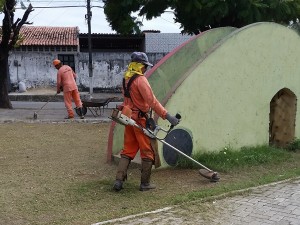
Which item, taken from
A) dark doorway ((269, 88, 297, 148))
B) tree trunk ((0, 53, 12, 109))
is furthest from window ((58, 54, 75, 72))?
dark doorway ((269, 88, 297, 148))

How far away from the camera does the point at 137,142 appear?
5668 millimetres

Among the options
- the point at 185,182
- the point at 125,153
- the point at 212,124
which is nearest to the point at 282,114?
the point at 212,124

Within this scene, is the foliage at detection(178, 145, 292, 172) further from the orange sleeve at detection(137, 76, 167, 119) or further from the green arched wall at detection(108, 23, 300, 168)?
the orange sleeve at detection(137, 76, 167, 119)

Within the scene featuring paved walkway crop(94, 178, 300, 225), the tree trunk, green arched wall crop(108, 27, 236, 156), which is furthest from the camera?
the tree trunk

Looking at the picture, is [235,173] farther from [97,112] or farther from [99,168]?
[97,112]

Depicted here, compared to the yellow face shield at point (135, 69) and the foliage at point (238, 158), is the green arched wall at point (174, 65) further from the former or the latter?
the yellow face shield at point (135, 69)

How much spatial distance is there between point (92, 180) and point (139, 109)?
1338 millimetres

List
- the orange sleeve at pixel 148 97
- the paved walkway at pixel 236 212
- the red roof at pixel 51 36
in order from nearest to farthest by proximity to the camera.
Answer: the paved walkway at pixel 236 212 → the orange sleeve at pixel 148 97 → the red roof at pixel 51 36

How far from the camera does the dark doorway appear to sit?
8.57m

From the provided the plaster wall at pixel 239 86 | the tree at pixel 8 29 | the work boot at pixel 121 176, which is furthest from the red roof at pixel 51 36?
the work boot at pixel 121 176

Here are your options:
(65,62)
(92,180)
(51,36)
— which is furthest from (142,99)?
(51,36)

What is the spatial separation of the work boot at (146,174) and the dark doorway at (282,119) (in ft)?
12.5

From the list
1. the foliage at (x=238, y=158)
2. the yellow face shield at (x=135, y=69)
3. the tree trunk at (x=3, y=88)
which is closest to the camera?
the yellow face shield at (x=135, y=69)

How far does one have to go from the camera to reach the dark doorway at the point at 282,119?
28.1 feet
